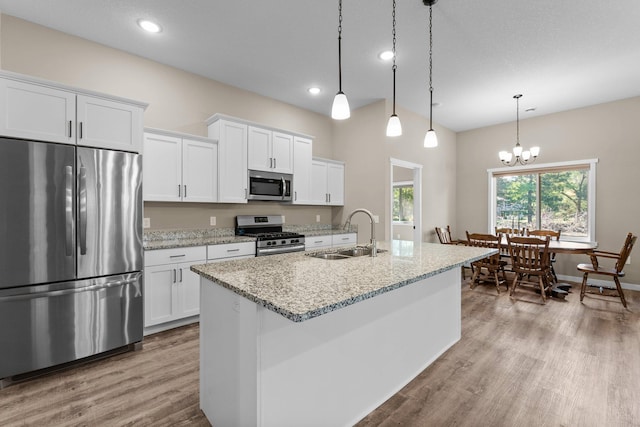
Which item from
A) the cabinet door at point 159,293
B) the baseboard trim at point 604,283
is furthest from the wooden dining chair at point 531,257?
the cabinet door at point 159,293

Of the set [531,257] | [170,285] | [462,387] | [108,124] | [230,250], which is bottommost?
[462,387]

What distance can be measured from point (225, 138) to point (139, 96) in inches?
39.9

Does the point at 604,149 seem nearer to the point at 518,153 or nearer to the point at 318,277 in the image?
the point at 518,153

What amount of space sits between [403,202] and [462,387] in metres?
6.29

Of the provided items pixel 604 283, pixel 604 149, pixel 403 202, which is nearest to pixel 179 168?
pixel 403 202

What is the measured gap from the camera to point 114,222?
255 centimetres

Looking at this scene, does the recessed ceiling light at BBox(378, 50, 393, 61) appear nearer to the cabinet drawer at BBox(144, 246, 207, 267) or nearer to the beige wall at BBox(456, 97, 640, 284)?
the cabinet drawer at BBox(144, 246, 207, 267)

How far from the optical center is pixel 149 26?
Result: 281cm

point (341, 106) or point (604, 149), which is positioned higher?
point (604, 149)

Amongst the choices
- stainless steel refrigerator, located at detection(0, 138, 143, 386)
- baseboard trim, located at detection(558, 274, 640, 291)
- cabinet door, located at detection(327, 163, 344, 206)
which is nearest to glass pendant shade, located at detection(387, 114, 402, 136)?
stainless steel refrigerator, located at detection(0, 138, 143, 386)

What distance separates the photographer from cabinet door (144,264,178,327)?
2.91 meters

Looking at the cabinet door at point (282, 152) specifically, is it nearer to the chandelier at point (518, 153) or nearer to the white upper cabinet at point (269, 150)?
the white upper cabinet at point (269, 150)

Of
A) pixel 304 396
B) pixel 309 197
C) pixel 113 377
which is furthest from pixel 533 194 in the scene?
pixel 113 377

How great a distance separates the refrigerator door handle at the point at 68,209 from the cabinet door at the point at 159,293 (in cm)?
69
